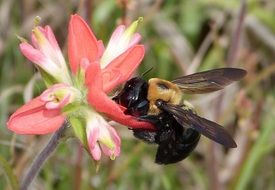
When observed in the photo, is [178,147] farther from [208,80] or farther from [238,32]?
[238,32]

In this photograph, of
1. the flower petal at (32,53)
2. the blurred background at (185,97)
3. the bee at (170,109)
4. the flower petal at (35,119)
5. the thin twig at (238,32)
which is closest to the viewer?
the flower petal at (35,119)

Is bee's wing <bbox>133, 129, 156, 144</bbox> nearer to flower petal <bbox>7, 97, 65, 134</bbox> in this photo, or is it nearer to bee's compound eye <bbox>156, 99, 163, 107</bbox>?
bee's compound eye <bbox>156, 99, 163, 107</bbox>

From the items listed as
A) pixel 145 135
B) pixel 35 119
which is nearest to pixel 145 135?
pixel 145 135

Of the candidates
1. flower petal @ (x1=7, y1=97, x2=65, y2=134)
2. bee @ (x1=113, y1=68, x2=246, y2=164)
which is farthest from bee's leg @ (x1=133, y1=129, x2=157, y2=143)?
flower petal @ (x1=7, y1=97, x2=65, y2=134)

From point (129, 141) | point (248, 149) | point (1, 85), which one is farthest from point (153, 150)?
point (1, 85)

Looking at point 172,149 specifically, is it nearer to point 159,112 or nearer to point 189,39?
point 159,112

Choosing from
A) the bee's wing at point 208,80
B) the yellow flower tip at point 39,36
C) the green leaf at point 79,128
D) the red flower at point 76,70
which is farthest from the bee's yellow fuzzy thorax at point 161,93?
the yellow flower tip at point 39,36

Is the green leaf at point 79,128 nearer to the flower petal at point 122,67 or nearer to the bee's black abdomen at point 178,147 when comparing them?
the flower petal at point 122,67
